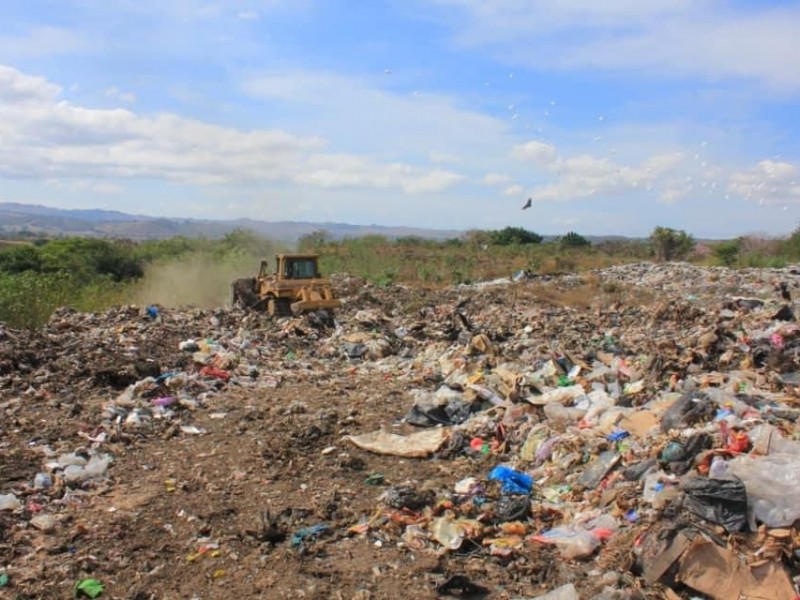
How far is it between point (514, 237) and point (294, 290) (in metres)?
31.8

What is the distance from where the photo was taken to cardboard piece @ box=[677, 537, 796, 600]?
11.2 ft

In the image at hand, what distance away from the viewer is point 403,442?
21.2ft

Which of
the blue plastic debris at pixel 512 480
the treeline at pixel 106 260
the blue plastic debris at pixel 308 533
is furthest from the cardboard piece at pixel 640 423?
the treeline at pixel 106 260

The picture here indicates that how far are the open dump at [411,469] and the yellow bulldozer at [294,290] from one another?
281 centimetres

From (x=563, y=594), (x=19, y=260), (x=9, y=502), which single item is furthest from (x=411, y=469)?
(x=19, y=260)

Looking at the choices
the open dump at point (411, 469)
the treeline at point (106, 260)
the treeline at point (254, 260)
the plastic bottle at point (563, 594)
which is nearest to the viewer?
the plastic bottle at point (563, 594)

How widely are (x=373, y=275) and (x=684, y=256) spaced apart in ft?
59.6

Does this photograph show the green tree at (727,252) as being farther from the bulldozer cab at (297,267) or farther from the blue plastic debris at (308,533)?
the blue plastic debris at (308,533)

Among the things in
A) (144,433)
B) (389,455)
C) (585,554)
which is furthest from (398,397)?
Result: (585,554)

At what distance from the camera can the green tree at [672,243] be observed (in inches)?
1410

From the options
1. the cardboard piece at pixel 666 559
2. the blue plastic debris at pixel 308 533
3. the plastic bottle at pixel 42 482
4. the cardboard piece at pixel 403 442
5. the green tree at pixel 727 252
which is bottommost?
the plastic bottle at pixel 42 482

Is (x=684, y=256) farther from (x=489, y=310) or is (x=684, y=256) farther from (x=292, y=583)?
(x=292, y=583)

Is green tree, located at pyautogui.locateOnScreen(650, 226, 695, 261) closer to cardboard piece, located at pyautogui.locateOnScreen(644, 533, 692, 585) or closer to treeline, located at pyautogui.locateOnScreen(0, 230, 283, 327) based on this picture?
treeline, located at pyautogui.locateOnScreen(0, 230, 283, 327)

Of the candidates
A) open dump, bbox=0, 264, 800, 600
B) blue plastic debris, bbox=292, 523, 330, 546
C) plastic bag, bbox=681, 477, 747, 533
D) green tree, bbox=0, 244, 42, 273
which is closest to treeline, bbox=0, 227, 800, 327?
green tree, bbox=0, 244, 42, 273
